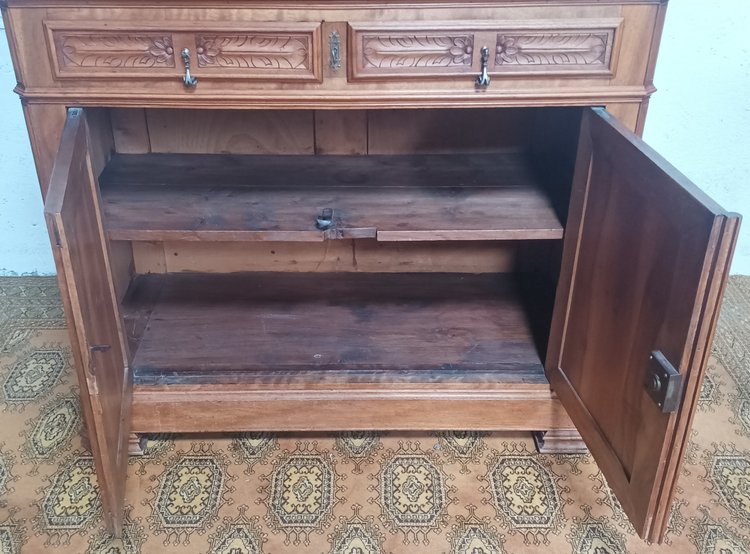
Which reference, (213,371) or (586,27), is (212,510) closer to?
(213,371)

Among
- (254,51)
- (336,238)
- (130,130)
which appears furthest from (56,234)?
(130,130)

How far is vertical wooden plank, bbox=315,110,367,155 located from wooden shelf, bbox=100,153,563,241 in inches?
1.4

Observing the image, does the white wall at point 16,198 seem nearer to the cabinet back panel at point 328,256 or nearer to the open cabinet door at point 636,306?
the cabinet back panel at point 328,256

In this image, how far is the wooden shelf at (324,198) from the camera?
1286mm

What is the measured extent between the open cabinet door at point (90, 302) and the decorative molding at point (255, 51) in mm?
255

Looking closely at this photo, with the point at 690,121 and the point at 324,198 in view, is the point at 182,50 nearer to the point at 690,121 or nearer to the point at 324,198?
the point at 324,198

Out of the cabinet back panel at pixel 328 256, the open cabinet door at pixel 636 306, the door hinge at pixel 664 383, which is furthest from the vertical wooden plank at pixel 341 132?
the door hinge at pixel 664 383

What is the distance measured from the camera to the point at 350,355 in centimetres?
148

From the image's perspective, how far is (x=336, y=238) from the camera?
1.38m

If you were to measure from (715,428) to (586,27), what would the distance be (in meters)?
0.96

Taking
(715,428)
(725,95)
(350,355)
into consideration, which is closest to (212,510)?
(350,355)

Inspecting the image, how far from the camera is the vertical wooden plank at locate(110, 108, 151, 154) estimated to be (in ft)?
5.13

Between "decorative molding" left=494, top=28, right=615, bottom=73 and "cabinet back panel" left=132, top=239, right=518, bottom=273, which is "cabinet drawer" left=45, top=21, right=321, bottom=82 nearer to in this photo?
"decorative molding" left=494, top=28, right=615, bottom=73

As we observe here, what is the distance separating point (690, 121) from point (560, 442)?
1020mm
